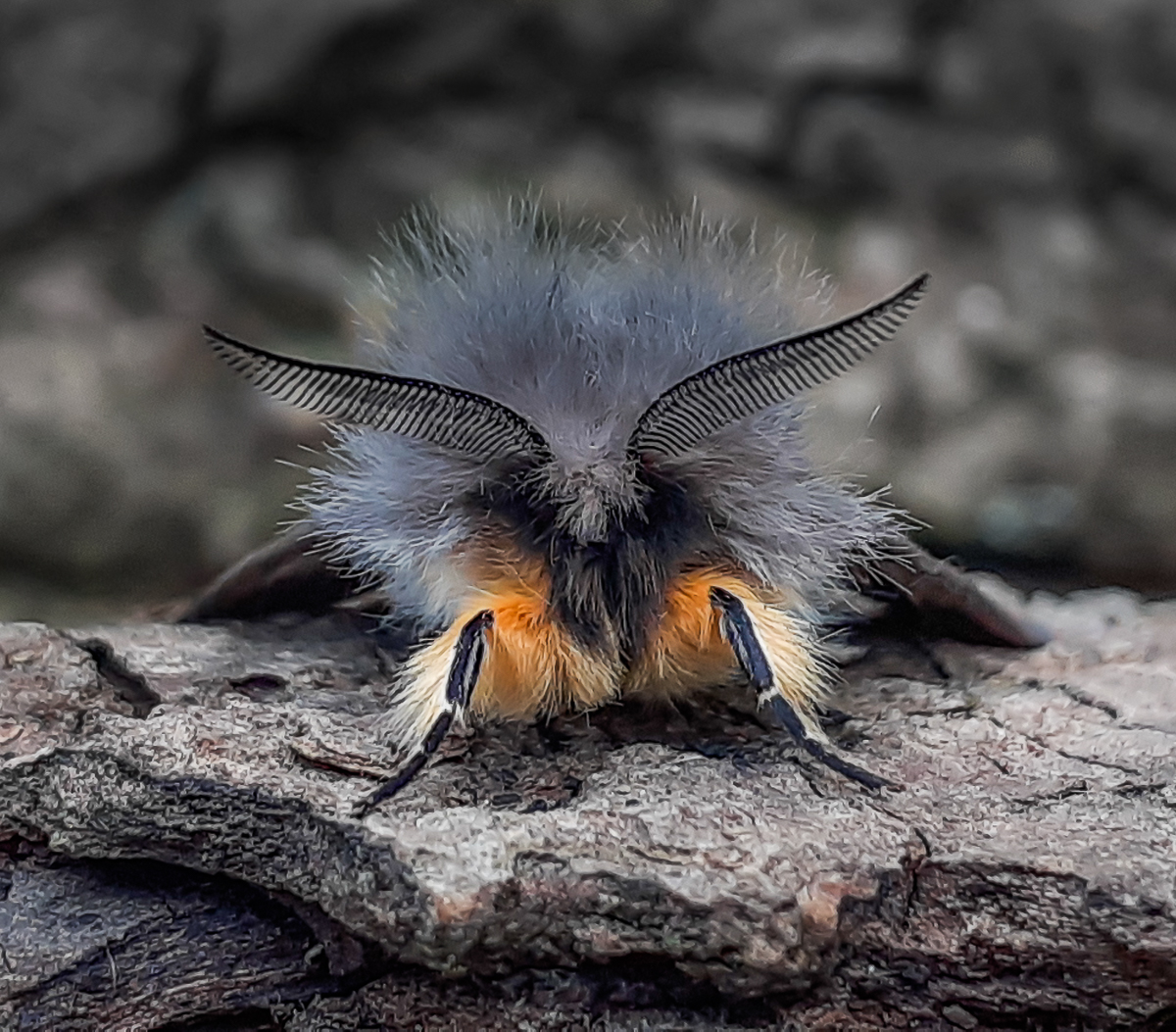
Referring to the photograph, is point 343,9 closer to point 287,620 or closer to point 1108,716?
point 287,620

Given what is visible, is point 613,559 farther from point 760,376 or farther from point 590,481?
point 760,376

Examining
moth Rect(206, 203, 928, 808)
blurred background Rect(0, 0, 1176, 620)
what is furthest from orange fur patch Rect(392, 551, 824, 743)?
blurred background Rect(0, 0, 1176, 620)

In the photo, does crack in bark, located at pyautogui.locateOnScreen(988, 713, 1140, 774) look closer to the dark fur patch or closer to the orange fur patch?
the orange fur patch

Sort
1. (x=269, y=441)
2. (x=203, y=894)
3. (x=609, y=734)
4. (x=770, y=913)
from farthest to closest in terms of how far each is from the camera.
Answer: (x=269, y=441), (x=609, y=734), (x=203, y=894), (x=770, y=913)

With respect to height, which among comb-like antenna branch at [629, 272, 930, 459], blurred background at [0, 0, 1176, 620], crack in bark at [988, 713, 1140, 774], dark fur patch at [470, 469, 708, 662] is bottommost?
crack in bark at [988, 713, 1140, 774]

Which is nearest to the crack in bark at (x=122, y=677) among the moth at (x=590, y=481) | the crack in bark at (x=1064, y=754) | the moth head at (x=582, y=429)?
the moth at (x=590, y=481)

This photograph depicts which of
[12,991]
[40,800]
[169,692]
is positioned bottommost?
[12,991]

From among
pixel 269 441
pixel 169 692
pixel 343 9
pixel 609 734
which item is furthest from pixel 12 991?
pixel 343 9
